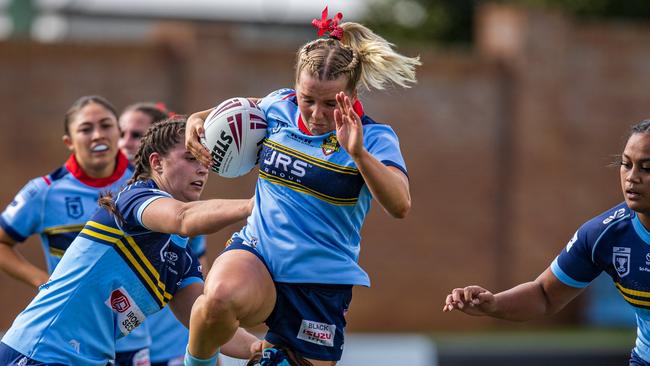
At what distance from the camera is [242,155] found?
4.99 metres

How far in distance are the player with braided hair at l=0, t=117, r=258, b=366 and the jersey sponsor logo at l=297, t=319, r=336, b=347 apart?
0.35 m

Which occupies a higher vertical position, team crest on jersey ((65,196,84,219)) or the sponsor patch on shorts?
team crest on jersey ((65,196,84,219))

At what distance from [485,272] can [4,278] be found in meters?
7.32

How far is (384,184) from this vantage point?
4.33 m

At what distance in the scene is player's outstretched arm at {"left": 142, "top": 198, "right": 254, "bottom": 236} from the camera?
4.25m

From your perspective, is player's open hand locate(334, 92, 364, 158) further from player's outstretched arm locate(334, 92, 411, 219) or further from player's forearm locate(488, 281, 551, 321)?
player's forearm locate(488, 281, 551, 321)

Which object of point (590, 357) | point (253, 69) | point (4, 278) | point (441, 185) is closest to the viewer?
point (590, 357)

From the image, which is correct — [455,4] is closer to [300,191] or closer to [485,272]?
[485,272]

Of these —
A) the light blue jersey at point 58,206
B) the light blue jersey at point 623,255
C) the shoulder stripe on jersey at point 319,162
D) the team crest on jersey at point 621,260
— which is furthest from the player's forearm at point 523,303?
the light blue jersey at point 58,206

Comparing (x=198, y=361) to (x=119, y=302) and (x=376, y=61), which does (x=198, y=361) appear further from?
(x=376, y=61)

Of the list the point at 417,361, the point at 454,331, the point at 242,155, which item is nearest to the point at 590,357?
the point at 417,361

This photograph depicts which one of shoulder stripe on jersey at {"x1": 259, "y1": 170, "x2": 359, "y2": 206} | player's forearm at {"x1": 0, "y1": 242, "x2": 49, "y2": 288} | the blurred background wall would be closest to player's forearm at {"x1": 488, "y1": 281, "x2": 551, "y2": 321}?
shoulder stripe on jersey at {"x1": 259, "y1": 170, "x2": 359, "y2": 206}

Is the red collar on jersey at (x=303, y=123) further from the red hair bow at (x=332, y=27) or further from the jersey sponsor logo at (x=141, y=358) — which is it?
the jersey sponsor logo at (x=141, y=358)

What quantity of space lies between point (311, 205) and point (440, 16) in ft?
59.5
